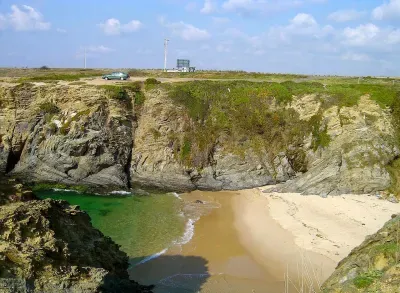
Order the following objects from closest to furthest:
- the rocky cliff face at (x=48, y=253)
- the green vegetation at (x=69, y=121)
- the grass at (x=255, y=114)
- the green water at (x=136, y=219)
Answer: the rocky cliff face at (x=48, y=253), the green water at (x=136, y=219), the green vegetation at (x=69, y=121), the grass at (x=255, y=114)

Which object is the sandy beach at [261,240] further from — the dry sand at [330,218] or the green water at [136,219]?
the green water at [136,219]

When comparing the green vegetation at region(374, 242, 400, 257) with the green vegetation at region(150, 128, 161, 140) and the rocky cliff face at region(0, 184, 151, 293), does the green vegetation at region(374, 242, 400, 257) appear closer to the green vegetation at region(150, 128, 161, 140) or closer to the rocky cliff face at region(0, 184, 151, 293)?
the rocky cliff face at region(0, 184, 151, 293)

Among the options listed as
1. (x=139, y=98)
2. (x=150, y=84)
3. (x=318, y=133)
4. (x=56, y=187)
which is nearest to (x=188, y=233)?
(x=56, y=187)

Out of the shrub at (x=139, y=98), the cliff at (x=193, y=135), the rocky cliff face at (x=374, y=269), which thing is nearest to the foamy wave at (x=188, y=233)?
the cliff at (x=193, y=135)

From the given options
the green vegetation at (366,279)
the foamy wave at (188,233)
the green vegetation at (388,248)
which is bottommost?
the foamy wave at (188,233)

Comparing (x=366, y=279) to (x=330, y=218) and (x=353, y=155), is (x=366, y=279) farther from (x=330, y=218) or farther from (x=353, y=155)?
(x=353, y=155)

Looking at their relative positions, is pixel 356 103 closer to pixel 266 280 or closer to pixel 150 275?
pixel 266 280

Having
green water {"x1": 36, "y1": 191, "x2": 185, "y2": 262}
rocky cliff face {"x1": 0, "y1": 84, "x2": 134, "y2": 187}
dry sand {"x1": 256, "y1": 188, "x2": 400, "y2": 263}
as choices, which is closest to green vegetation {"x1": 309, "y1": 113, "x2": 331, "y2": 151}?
dry sand {"x1": 256, "y1": 188, "x2": 400, "y2": 263}

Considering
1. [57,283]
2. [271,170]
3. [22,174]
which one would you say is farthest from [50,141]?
[57,283]
